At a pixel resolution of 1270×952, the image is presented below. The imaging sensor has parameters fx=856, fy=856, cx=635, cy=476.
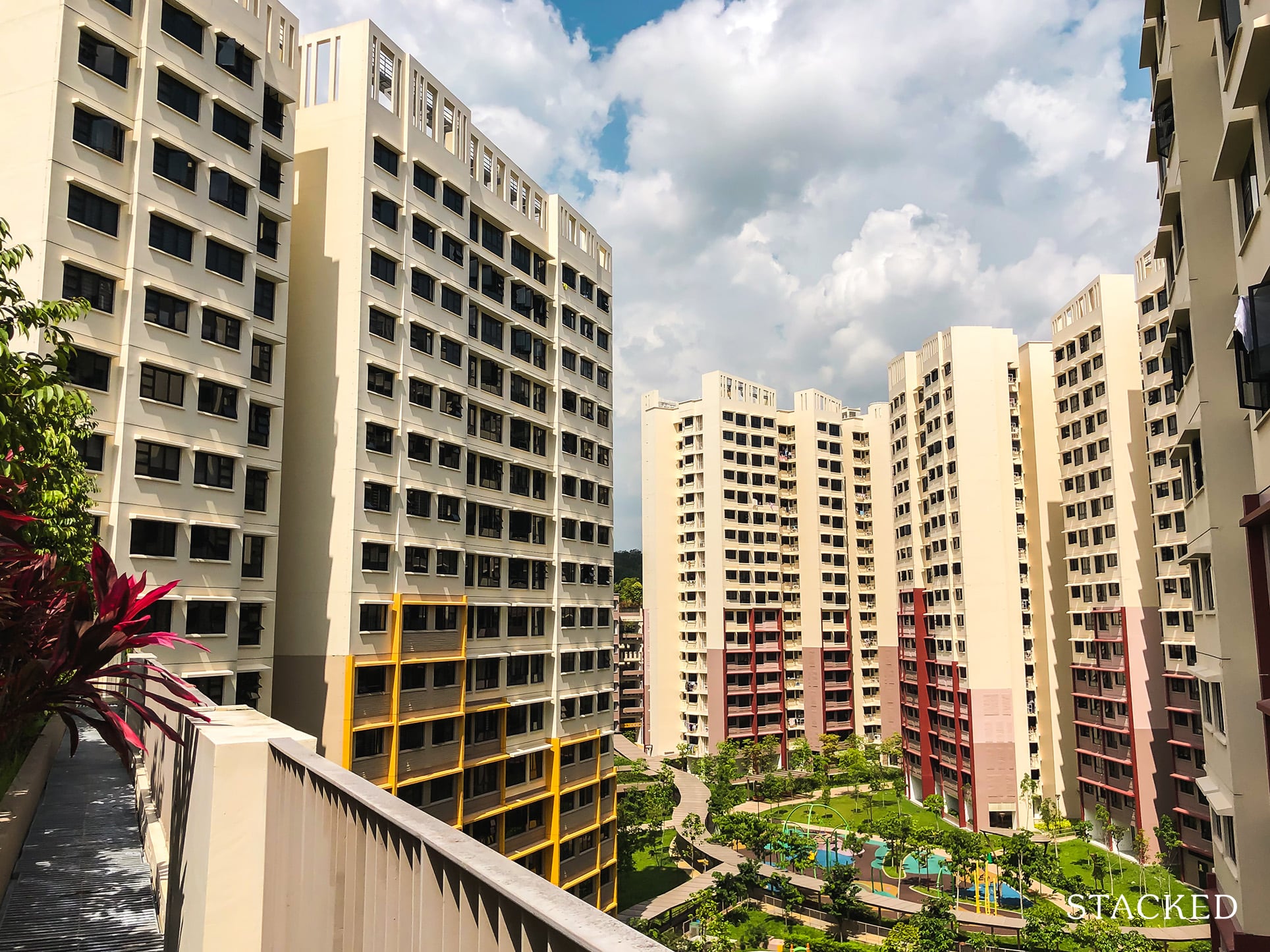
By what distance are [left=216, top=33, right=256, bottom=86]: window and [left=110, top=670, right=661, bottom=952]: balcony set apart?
2387 centimetres

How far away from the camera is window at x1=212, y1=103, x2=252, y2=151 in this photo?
23.8 m

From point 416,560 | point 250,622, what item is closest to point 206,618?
point 250,622

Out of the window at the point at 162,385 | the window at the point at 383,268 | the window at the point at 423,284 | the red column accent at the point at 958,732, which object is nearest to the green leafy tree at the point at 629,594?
the red column accent at the point at 958,732

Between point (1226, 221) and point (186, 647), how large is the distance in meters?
24.5

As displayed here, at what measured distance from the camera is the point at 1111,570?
48562 mm

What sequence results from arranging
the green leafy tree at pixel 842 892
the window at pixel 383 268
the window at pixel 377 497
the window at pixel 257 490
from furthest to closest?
the green leafy tree at pixel 842 892, the window at pixel 383 268, the window at pixel 377 497, the window at pixel 257 490

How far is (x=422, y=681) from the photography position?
95.4 feet

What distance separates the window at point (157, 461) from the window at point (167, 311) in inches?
122

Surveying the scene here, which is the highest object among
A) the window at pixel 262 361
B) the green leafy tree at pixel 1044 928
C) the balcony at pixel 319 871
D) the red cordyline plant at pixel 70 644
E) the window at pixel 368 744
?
the window at pixel 262 361

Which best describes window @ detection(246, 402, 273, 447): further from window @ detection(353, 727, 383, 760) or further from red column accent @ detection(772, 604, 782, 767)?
red column accent @ detection(772, 604, 782, 767)

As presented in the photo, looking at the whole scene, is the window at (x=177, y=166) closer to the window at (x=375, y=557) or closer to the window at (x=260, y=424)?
the window at (x=260, y=424)

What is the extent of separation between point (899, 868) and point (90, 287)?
4305 centimetres

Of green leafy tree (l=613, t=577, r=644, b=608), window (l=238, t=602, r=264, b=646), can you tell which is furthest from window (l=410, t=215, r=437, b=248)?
green leafy tree (l=613, t=577, r=644, b=608)

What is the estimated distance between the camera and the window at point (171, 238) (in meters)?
21.9
